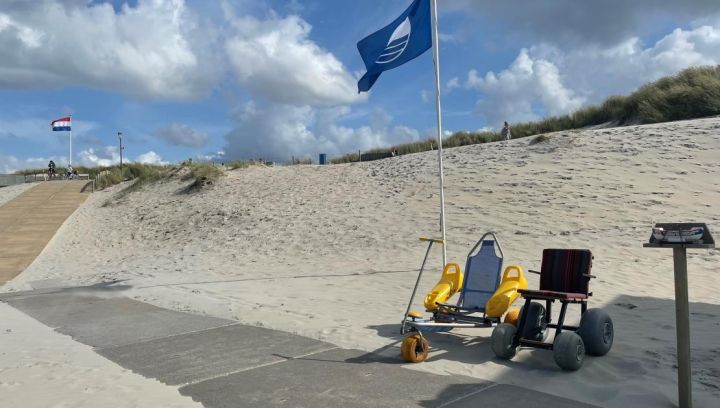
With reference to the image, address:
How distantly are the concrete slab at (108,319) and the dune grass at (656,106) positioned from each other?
828 inches

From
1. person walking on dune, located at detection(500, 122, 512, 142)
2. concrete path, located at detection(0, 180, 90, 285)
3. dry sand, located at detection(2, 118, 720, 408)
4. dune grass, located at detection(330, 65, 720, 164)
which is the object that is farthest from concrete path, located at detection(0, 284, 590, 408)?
dune grass, located at detection(330, 65, 720, 164)

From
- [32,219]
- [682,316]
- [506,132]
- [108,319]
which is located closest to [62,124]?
[32,219]

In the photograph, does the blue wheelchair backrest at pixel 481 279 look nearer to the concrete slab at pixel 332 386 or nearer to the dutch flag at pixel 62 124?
the concrete slab at pixel 332 386

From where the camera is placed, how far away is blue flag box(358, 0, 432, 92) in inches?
397

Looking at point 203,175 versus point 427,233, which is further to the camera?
point 203,175

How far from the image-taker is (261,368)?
5641mm

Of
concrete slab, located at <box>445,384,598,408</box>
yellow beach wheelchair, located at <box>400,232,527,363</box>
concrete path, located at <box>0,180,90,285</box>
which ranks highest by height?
concrete path, located at <box>0,180,90,285</box>

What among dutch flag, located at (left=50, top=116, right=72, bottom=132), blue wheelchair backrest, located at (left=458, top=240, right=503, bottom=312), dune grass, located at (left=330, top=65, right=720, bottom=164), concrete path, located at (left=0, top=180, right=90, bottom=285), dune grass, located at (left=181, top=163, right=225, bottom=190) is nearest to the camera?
blue wheelchair backrest, located at (left=458, top=240, right=503, bottom=312)

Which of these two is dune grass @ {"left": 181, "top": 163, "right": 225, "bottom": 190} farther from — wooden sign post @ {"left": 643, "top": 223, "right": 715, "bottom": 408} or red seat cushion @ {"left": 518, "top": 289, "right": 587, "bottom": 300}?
wooden sign post @ {"left": 643, "top": 223, "right": 715, "bottom": 408}

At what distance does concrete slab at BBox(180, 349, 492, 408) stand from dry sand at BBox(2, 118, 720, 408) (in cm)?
47

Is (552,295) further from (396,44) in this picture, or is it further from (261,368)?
(396,44)

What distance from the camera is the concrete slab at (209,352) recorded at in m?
5.62

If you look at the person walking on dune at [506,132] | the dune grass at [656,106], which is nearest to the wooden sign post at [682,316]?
the dune grass at [656,106]

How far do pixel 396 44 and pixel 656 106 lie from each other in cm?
1755
